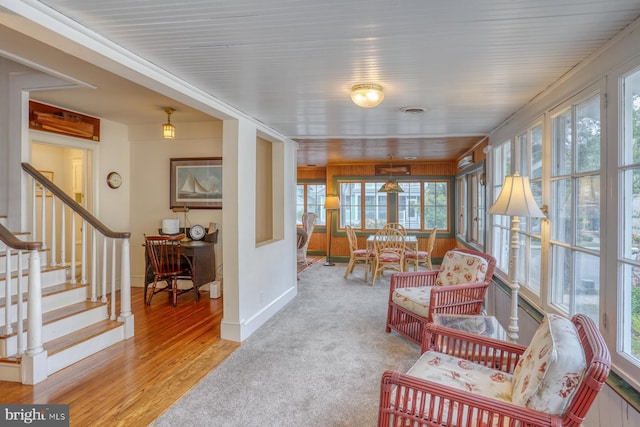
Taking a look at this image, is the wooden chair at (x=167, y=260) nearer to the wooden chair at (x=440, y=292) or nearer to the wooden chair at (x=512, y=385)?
the wooden chair at (x=440, y=292)

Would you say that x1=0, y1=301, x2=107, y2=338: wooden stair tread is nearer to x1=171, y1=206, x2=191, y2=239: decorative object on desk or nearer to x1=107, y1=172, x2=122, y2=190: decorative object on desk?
x1=171, y1=206, x2=191, y2=239: decorative object on desk

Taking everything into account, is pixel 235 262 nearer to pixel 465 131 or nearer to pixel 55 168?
pixel 465 131

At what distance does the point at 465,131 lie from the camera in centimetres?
405

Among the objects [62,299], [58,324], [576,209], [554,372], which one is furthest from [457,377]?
[62,299]

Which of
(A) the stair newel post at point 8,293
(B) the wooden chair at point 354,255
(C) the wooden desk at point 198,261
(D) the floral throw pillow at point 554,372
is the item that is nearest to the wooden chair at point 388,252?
(B) the wooden chair at point 354,255

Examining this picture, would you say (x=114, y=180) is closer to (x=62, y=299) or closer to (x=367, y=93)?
(x=62, y=299)

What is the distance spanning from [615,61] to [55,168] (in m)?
7.29

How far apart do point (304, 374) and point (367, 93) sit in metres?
2.10

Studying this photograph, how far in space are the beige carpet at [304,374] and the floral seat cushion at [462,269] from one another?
0.74 meters

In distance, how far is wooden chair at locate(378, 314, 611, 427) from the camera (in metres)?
1.19

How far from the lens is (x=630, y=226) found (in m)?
1.62

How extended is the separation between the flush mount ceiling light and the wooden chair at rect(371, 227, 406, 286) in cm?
345

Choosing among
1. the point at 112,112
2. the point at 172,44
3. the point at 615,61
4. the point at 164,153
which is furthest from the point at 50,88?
the point at 615,61

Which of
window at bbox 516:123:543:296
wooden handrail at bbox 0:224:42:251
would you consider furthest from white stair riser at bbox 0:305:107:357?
window at bbox 516:123:543:296
